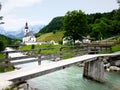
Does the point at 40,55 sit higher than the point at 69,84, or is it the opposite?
the point at 40,55

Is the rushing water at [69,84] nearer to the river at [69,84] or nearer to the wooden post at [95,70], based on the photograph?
the river at [69,84]

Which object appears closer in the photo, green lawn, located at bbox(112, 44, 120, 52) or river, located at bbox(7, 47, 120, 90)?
river, located at bbox(7, 47, 120, 90)

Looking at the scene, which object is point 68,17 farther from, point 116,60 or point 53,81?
point 53,81

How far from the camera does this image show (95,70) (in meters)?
23.0

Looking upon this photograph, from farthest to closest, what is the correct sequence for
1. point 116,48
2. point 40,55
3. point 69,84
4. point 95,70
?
point 116,48
point 95,70
point 69,84
point 40,55

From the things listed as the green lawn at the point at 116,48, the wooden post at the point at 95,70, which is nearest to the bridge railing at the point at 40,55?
the wooden post at the point at 95,70

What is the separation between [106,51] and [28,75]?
22681 millimetres

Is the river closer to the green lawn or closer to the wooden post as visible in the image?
the wooden post

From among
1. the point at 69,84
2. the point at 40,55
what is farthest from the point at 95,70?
the point at 40,55

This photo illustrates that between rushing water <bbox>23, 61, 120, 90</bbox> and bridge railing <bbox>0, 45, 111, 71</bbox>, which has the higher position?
bridge railing <bbox>0, 45, 111, 71</bbox>

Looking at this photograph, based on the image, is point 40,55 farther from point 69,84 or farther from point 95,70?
point 95,70

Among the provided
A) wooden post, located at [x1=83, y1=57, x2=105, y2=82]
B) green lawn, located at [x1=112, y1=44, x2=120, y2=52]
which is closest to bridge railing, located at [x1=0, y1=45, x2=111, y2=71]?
wooden post, located at [x1=83, y1=57, x2=105, y2=82]

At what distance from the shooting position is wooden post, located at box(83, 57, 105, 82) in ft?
74.1

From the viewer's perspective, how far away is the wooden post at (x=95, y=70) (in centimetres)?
2259
